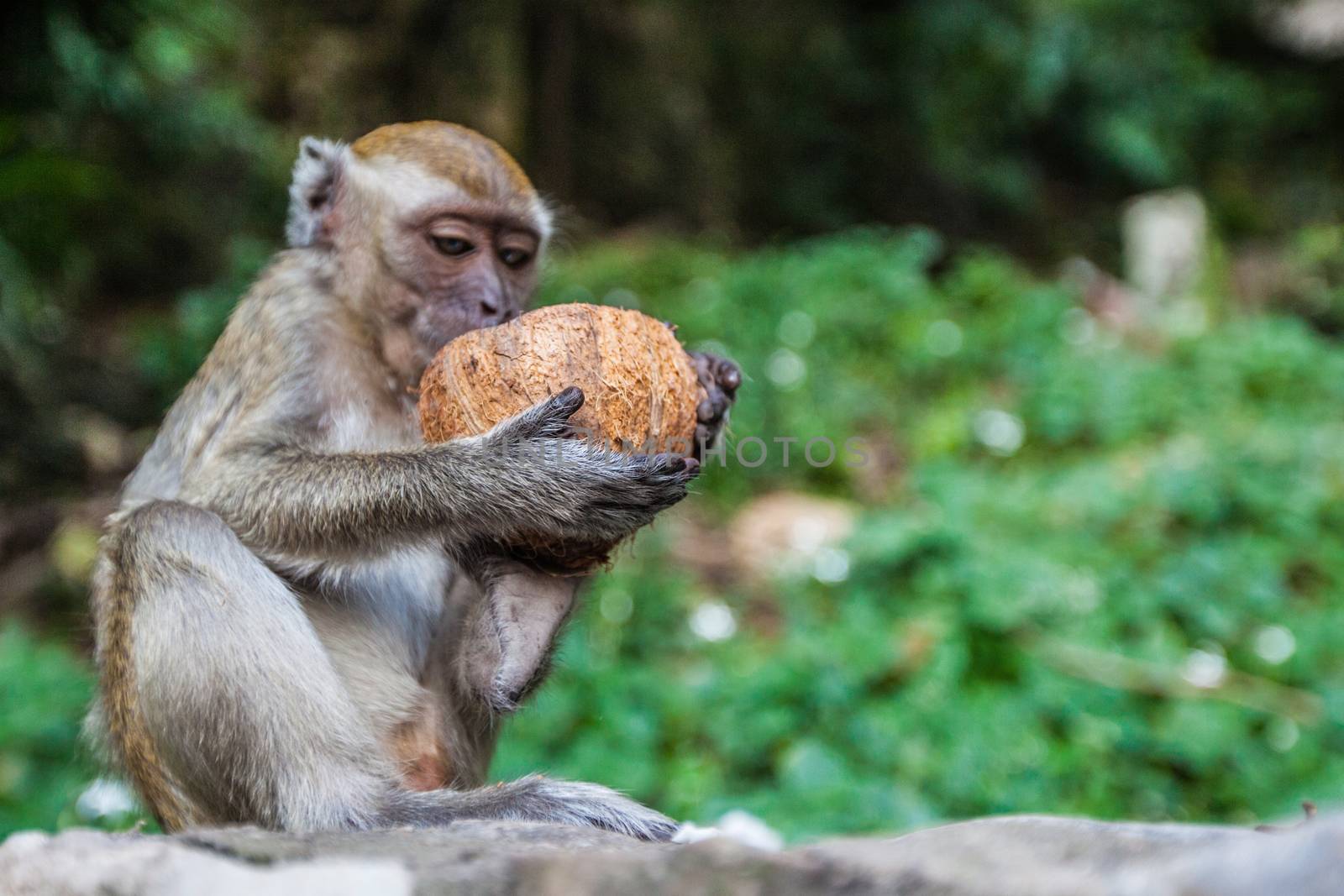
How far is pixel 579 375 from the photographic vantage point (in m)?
2.77

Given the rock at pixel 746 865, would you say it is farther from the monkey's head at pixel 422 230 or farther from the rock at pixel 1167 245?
the rock at pixel 1167 245

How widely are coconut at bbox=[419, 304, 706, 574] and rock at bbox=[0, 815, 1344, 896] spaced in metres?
1.02

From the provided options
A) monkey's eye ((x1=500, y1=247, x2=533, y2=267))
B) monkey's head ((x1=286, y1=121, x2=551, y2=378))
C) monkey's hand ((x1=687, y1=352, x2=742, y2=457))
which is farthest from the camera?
monkey's eye ((x1=500, y1=247, x2=533, y2=267))

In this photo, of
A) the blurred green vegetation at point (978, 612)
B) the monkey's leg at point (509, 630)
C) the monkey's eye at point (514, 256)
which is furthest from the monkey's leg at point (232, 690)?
the blurred green vegetation at point (978, 612)

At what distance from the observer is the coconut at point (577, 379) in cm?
278

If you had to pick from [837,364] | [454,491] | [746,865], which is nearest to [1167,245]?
[837,364]

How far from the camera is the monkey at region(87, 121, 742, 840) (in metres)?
2.71

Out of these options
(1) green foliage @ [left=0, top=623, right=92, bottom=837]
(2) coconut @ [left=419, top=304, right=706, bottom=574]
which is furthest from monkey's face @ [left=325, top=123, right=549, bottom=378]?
(1) green foliage @ [left=0, top=623, right=92, bottom=837]

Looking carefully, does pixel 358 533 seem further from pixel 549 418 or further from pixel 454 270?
pixel 454 270

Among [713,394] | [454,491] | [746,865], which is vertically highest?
[713,394]

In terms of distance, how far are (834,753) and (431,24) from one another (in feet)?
Answer: 24.1

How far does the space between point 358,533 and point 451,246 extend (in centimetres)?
94

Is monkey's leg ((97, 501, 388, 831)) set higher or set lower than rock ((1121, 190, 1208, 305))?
lower

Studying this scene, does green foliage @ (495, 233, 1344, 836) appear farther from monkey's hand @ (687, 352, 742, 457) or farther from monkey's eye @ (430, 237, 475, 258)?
monkey's eye @ (430, 237, 475, 258)
